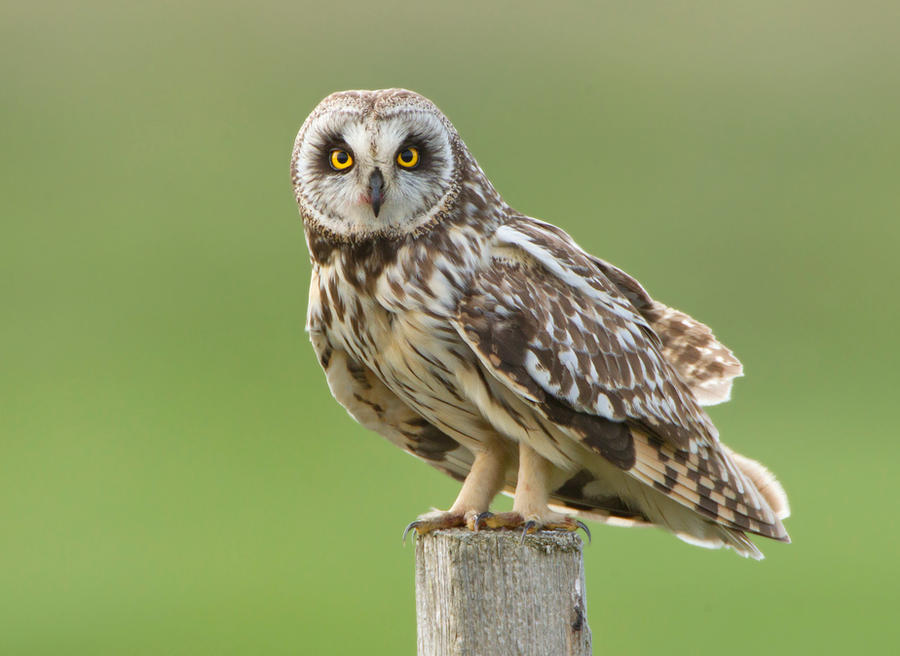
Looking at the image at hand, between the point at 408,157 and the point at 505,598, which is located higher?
the point at 408,157

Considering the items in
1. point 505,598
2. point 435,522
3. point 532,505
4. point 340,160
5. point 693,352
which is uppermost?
point 693,352

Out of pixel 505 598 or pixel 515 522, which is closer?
pixel 505 598

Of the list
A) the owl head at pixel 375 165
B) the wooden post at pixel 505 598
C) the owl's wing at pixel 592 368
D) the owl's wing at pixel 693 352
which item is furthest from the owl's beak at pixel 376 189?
the owl's wing at pixel 693 352

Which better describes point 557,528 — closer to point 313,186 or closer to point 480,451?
point 480,451

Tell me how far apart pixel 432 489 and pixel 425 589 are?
10.1 m

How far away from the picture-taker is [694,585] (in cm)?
1147

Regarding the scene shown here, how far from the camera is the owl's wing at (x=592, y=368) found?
10.6 feet

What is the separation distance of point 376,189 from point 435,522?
0.96m

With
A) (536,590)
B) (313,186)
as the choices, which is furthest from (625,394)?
(313,186)

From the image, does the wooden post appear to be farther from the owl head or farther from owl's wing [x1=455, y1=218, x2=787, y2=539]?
the owl head

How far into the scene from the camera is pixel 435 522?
3.31 m

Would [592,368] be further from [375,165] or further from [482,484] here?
[375,165]

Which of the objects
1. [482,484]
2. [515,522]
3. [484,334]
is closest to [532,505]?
[515,522]

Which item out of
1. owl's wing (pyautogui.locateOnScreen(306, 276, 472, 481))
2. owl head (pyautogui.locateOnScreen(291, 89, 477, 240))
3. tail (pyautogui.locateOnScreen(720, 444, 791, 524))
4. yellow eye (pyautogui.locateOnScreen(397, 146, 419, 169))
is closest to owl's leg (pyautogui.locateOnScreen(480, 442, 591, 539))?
owl's wing (pyautogui.locateOnScreen(306, 276, 472, 481))
